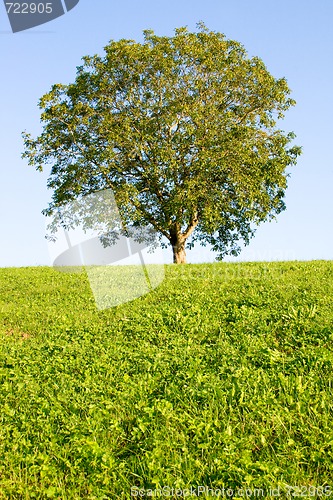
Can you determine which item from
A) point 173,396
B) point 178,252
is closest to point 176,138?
point 178,252

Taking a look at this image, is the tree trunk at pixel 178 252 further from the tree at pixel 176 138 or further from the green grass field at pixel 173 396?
the green grass field at pixel 173 396

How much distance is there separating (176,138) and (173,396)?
76.8 ft

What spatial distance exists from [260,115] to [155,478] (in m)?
29.5

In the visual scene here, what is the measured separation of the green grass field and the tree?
53.3ft

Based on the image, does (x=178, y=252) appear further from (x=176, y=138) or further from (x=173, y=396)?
(x=173, y=396)

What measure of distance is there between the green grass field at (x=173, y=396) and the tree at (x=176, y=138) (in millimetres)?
16253

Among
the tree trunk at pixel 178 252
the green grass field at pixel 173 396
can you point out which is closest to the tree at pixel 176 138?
the tree trunk at pixel 178 252

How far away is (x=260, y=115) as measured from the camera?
109ft

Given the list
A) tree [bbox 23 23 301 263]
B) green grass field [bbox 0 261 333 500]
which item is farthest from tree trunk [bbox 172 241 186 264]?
green grass field [bbox 0 261 333 500]

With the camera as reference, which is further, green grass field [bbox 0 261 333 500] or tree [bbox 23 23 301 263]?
tree [bbox 23 23 301 263]

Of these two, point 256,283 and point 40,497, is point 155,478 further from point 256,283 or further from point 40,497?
point 256,283

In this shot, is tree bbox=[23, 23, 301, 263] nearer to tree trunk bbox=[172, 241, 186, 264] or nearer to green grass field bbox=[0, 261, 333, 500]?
tree trunk bbox=[172, 241, 186, 264]

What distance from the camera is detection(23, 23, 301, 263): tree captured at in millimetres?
30203

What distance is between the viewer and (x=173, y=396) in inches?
334
